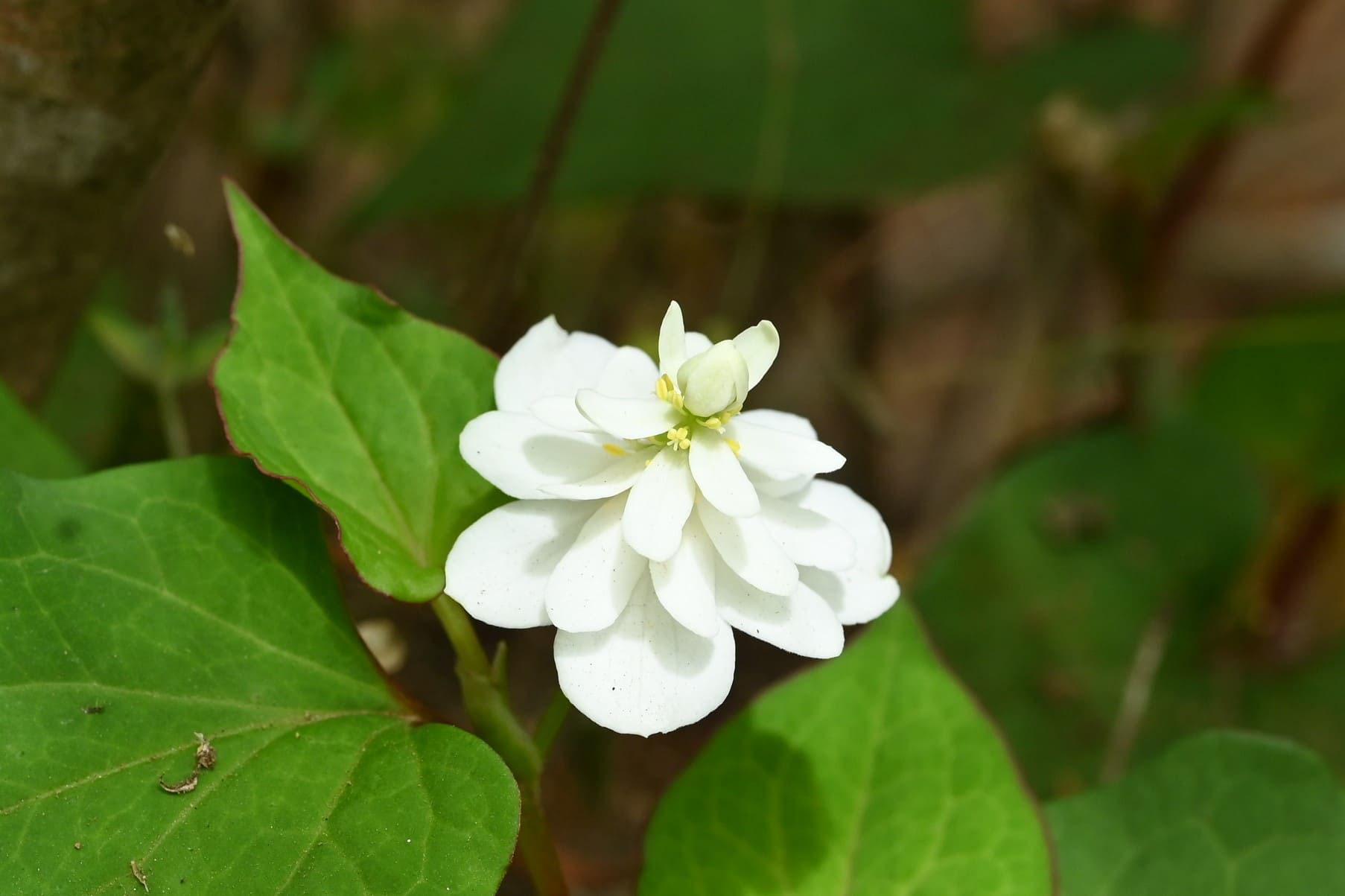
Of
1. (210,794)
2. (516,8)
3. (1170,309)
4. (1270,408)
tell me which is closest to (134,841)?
(210,794)

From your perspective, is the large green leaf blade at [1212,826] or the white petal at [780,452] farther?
the large green leaf blade at [1212,826]

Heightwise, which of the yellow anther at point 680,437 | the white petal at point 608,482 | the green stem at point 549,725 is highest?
the yellow anther at point 680,437

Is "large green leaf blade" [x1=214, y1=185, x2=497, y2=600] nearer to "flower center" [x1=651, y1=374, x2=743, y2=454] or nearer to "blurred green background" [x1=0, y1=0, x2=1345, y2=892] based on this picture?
"flower center" [x1=651, y1=374, x2=743, y2=454]

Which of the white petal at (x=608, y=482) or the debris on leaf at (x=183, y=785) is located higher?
the white petal at (x=608, y=482)

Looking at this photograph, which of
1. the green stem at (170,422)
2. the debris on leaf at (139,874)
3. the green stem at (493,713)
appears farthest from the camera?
the green stem at (170,422)

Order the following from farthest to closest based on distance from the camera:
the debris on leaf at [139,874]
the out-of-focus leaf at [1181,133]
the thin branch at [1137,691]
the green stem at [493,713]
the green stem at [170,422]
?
the out-of-focus leaf at [1181,133], the thin branch at [1137,691], the green stem at [170,422], the green stem at [493,713], the debris on leaf at [139,874]

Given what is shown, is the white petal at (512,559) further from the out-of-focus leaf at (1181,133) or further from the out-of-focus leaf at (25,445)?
the out-of-focus leaf at (1181,133)

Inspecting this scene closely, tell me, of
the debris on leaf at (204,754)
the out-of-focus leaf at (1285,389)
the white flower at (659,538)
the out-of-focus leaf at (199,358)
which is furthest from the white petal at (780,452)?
the out-of-focus leaf at (1285,389)
